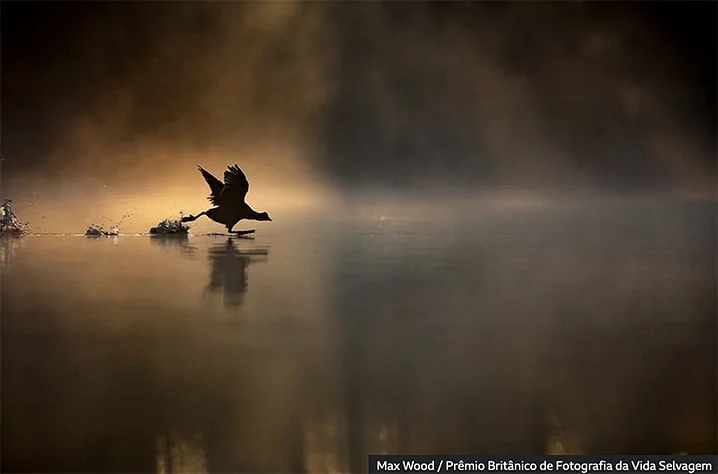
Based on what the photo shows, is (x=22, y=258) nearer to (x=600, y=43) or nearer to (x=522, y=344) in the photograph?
(x=522, y=344)

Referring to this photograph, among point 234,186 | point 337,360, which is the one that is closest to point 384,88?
point 234,186

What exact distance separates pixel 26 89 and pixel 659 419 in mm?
3788

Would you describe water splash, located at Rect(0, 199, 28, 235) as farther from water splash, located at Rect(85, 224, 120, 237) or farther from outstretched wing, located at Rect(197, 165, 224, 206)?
outstretched wing, located at Rect(197, 165, 224, 206)

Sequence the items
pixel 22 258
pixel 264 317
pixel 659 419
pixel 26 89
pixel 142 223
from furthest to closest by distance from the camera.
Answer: pixel 26 89, pixel 142 223, pixel 22 258, pixel 264 317, pixel 659 419

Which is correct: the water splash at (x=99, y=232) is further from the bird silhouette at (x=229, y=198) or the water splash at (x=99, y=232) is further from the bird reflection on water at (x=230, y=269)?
the bird reflection on water at (x=230, y=269)

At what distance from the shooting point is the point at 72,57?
372 centimetres

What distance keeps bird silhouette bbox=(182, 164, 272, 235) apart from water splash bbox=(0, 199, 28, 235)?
0.96m

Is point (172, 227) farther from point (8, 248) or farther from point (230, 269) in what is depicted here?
point (230, 269)

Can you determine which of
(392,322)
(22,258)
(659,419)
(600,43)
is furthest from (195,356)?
(600,43)

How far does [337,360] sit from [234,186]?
1734 mm

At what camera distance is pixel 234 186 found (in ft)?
9.79

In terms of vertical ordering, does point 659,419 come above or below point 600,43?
below

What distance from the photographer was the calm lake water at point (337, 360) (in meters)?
1.13

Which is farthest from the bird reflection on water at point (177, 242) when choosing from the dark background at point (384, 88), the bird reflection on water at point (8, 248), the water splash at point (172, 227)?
the bird reflection on water at point (8, 248)
